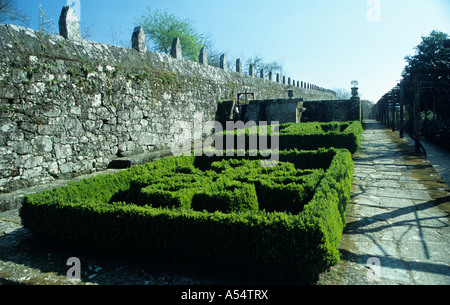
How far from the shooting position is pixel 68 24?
6.43 meters

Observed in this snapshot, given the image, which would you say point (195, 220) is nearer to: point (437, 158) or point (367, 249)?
point (367, 249)

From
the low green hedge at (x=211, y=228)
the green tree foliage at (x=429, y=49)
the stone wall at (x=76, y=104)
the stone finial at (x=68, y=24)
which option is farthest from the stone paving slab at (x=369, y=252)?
the green tree foliage at (x=429, y=49)

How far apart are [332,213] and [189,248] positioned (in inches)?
58.4

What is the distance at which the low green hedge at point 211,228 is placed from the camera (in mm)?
2624

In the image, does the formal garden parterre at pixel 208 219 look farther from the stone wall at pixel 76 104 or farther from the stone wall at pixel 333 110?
the stone wall at pixel 333 110

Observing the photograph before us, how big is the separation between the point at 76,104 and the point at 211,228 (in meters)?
5.04

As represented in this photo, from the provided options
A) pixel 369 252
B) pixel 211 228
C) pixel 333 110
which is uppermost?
pixel 333 110

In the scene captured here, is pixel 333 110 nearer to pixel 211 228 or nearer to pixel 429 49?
pixel 429 49

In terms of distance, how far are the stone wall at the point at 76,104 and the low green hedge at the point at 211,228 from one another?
2085 millimetres

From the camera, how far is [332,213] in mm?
3002

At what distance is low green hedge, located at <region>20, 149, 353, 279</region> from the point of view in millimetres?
2624

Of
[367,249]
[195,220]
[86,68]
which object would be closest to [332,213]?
[367,249]

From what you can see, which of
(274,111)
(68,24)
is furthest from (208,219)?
(274,111)
